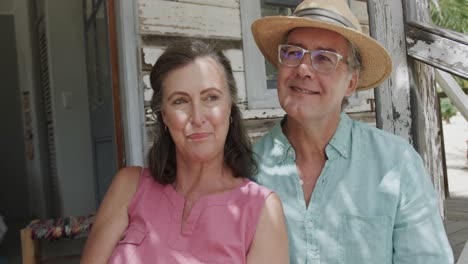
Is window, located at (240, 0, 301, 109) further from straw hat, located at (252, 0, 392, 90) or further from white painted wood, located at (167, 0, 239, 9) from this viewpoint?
straw hat, located at (252, 0, 392, 90)

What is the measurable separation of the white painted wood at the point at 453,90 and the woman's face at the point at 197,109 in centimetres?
97

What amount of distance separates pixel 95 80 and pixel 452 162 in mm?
11727

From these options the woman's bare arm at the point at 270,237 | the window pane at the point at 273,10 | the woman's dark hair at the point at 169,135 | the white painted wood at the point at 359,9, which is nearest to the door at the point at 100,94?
the window pane at the point at 273,10

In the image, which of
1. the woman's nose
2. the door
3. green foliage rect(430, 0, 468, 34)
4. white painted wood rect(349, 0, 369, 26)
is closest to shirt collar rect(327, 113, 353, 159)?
the woman's nose

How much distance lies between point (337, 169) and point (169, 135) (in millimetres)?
583

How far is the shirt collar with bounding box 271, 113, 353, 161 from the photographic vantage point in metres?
1.49

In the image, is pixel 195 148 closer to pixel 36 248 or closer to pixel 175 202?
pixel 175 202

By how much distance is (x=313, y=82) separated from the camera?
145 centimetres

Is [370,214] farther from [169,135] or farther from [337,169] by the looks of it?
[169,135]

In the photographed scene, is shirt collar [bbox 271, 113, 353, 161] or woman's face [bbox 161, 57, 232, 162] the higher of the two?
woman's face [bbox 161, 57, 232, 162]

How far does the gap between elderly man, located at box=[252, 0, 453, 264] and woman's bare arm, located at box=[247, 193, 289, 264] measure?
0.07 metres

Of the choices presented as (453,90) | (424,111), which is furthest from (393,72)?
(453,90)

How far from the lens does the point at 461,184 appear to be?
8.41m

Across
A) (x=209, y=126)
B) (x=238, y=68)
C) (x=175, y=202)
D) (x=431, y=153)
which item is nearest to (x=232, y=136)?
(x=209, y=126)
